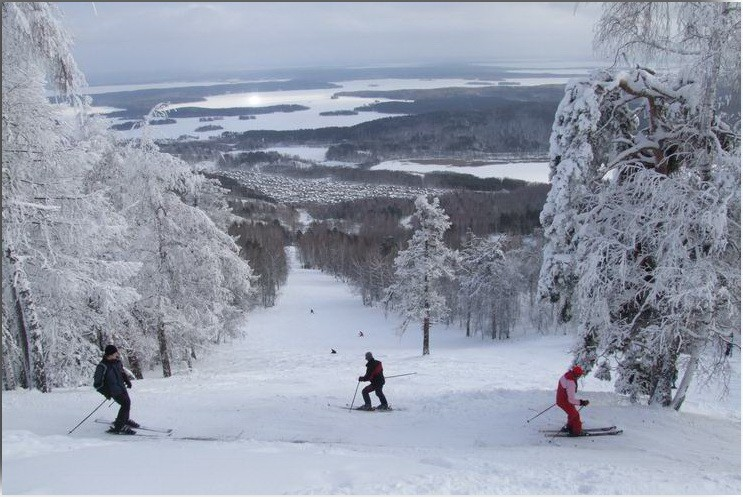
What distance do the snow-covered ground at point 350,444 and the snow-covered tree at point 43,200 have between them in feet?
6.98

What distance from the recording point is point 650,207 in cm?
973

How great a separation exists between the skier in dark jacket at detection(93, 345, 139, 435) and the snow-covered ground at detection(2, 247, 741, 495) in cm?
37

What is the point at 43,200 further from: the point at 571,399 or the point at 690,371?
the point at 690,371

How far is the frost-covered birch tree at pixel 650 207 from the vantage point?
9.04m

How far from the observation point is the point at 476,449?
937 cm

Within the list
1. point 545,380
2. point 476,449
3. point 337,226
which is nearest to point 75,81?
point 476,449

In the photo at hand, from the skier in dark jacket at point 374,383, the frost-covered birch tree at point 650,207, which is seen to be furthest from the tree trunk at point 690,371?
→ the skier in dark jacket at point 374,383

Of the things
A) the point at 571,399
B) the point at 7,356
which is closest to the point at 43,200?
the point at 7,356

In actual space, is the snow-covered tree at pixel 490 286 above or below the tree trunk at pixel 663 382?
below

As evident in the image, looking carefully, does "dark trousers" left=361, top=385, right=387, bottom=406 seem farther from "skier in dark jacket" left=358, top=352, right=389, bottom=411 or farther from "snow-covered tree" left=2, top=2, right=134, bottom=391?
"snow-covered tree" left=2, top=2, right=134, bottom=391

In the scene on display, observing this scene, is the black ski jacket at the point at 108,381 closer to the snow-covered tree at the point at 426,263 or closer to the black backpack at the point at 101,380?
the black backpack at the point at 101,380

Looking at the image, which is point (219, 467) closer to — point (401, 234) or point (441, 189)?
point (401, 234)

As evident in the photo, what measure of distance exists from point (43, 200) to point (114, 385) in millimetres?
4579

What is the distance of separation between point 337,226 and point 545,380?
108m
